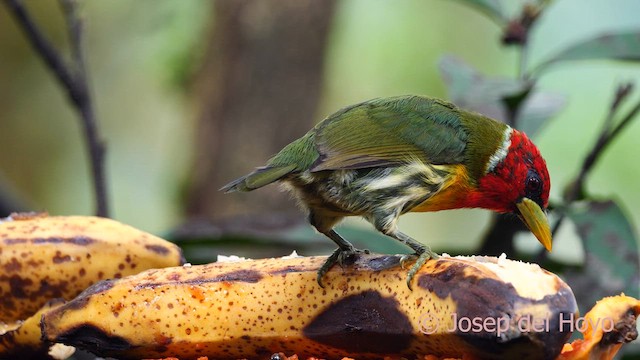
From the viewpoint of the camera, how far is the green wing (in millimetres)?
2100

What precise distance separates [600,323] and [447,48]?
22.2 ft

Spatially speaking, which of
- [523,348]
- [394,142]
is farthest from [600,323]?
[394,142]

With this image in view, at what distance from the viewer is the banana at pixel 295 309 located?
1.66 m

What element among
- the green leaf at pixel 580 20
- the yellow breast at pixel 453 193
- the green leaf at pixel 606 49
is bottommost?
the yellow breast at pixel 453 193

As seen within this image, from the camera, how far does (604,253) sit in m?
2.72

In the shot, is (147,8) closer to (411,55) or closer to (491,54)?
(411,55)

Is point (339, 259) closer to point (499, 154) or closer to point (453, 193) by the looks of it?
point (453, 193)

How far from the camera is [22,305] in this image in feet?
7.20

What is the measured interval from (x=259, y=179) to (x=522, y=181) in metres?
0.63

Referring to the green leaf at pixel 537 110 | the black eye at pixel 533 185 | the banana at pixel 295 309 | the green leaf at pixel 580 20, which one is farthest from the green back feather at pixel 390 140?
the green leaf at pixel 580 20

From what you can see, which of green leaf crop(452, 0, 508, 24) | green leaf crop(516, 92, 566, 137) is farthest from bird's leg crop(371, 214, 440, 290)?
green leaf crop(452, 0, 508, 24)

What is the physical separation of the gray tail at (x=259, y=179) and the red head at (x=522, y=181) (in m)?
0.49

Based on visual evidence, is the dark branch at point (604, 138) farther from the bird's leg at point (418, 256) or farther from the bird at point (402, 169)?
the bird's leg at point (418, 256)

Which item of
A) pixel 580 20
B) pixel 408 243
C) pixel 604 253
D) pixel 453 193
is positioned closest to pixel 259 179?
pixel 408 243
